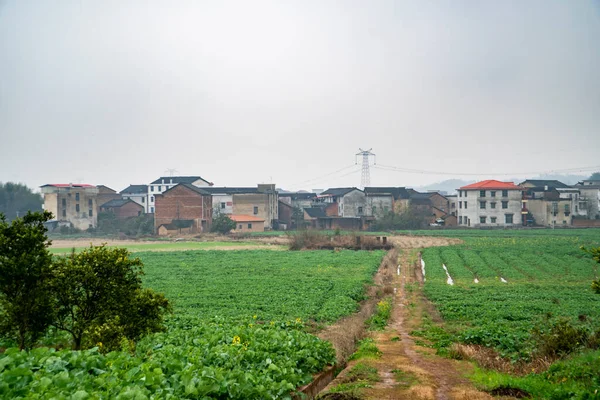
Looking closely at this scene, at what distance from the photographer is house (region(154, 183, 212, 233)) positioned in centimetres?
8381

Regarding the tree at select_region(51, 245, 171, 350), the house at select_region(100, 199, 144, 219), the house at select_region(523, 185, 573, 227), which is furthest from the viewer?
the house at select_region(100, 199, 144, 219)

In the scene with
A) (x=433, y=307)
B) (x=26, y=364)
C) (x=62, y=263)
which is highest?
(x=62, y=263)

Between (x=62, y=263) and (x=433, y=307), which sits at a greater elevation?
(x=62, y=263)

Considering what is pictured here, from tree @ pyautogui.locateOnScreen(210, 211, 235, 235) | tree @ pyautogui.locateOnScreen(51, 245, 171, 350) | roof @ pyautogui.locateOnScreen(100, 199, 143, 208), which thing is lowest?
tree @ pyautogui.locateOnScreen(51, 245, 171, 350)

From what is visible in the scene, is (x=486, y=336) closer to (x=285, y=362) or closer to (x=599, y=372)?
(x=599, y=372)

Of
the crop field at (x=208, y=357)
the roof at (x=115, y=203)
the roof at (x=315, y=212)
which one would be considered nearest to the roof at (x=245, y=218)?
the roof at (x=315, y=212)

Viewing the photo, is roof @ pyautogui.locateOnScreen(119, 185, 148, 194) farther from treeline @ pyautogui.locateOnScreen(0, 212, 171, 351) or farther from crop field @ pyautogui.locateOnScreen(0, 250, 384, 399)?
treeline @ pyautogui.locateOnScreen(0, 212, 171, 351)

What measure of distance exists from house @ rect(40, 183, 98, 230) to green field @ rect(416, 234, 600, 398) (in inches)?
2497

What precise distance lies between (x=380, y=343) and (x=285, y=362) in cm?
716

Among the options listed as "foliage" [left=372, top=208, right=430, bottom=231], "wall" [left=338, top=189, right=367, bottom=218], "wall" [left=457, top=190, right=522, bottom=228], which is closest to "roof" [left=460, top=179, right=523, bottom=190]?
"wall" [left=457, top=190, right=522, bottom=228]

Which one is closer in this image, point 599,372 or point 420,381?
point 599,372

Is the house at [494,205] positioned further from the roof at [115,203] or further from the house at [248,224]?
the roof at [115,203]

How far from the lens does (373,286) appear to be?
32281mm

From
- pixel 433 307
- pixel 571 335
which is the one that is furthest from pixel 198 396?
pixel 433 307
